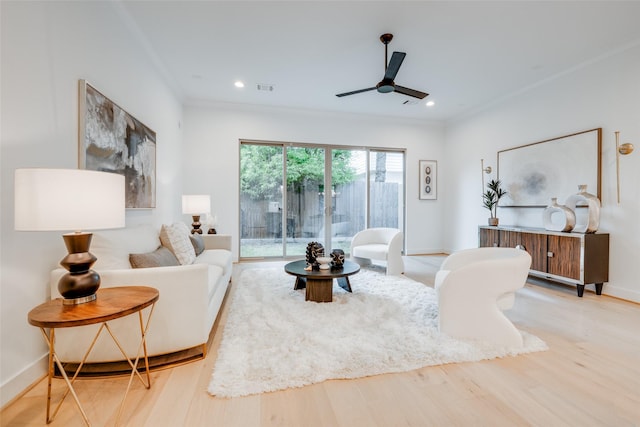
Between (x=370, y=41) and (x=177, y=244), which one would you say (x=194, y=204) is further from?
(x=370, y=41)

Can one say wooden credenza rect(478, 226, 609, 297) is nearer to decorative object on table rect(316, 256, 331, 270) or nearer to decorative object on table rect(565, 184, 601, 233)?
decorative object on table rect(565, 184, 601, 233)

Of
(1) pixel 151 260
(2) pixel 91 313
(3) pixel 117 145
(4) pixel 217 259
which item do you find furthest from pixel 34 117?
(4) pixel 217 259

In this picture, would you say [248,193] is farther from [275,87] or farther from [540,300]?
[540,300]

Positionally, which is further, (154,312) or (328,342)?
(328,342)

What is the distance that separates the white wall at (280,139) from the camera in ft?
16.9

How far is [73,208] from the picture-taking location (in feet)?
4.34

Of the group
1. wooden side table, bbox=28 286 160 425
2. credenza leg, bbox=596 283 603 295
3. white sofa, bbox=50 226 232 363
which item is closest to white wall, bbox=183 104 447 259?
credenza leg, bbox=596 283 603 295

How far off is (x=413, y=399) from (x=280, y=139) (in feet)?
15.5

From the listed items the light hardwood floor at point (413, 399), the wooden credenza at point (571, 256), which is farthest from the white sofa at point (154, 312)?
the wooden credenza at point (571, 256)

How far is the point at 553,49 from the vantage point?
3389 millimetres

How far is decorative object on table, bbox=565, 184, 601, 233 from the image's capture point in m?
3.32

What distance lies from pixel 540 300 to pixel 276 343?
2989 mm

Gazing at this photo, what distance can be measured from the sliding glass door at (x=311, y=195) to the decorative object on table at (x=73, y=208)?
3903 millimetres

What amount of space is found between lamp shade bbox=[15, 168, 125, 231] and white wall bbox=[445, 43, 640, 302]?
4883mm
